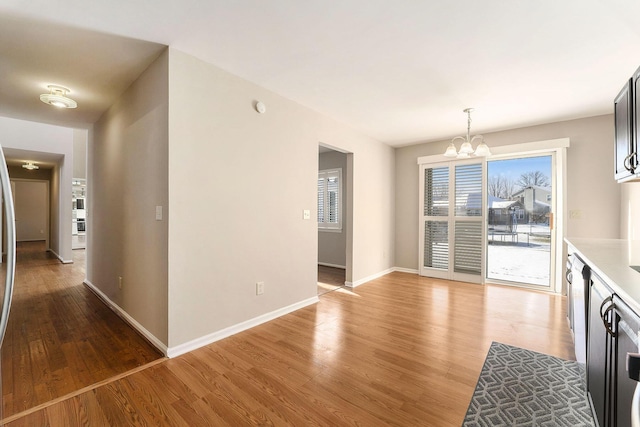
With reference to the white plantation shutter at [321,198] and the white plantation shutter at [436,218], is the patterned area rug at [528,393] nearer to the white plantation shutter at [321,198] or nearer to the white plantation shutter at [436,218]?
the white plantation shutter at [436,218]

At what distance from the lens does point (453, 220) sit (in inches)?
196

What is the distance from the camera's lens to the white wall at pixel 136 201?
2.42 meters

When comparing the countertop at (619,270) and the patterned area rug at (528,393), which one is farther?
the patterned area rug at (528,393)

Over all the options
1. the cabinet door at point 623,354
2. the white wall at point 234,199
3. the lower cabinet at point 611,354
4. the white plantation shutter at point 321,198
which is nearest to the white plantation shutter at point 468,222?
the white wall at point 234,199

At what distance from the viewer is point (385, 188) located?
5.44 meters

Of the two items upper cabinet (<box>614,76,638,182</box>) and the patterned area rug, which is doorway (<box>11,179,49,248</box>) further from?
upper cabinet (<box>614,76,638,182</box>)

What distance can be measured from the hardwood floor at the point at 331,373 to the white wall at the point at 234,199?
1.12 feet

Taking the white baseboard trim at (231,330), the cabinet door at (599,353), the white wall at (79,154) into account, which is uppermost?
the white wall at (79,154)

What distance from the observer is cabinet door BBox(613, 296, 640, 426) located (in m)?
1.00

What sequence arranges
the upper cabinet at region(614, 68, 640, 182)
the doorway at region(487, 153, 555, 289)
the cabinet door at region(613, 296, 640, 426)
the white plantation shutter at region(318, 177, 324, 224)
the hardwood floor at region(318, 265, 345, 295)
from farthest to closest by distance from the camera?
1. the white plantation shutter at region(318, 177, 324, 224)
2. the hardwood floor at region(318, 265, 345, 295)
3. the doorway at region(487, 153, 555, 289)
4. the upper cabinet at region(614, 68, 640, 182)
5. the cabinet door at region(613, 296, 640, 426)

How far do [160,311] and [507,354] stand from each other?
296cm

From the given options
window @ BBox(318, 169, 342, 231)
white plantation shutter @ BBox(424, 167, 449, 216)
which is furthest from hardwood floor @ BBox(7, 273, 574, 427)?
window @ BBox(318, 169, 342, 231)

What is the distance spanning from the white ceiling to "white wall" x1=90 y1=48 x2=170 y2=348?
32cm

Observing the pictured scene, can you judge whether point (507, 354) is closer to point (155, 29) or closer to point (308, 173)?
point (308, 173)
